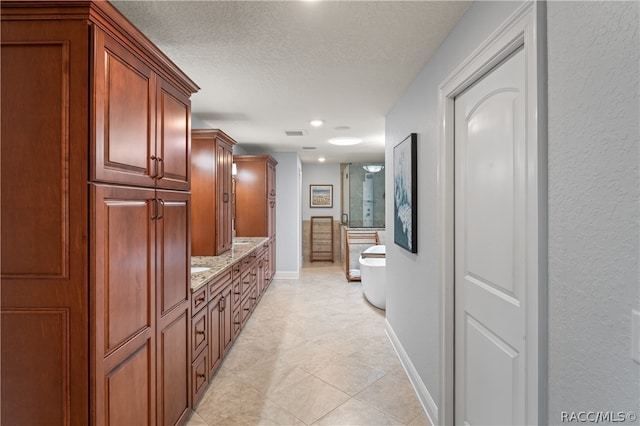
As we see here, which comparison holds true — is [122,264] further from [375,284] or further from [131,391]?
[375,284]

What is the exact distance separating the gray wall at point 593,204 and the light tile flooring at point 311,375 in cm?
150

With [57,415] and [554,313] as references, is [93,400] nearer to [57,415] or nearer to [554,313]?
[57,415]

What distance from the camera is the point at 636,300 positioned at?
2.46 feet

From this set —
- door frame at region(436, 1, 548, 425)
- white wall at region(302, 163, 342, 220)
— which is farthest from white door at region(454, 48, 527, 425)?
white wall at region(302, 163, 342, 220)

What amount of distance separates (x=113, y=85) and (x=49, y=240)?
651 mm

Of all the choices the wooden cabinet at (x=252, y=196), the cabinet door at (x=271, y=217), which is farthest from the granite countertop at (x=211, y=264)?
the cabinet door at (x=271, y=217)

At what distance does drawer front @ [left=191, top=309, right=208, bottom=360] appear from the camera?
213 centimetres

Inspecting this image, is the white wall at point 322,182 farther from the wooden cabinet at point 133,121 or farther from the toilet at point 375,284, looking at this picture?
the wooden cabinet at point 133,121

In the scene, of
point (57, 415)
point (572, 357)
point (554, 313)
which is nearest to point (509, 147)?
point (554, 313)

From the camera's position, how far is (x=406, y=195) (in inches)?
102

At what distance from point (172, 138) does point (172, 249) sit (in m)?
0.64

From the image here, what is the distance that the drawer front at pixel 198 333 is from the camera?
2129 mm

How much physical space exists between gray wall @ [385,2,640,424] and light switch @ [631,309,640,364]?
13 mm

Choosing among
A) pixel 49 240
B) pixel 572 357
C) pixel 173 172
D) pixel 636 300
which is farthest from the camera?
pixel 173 172
